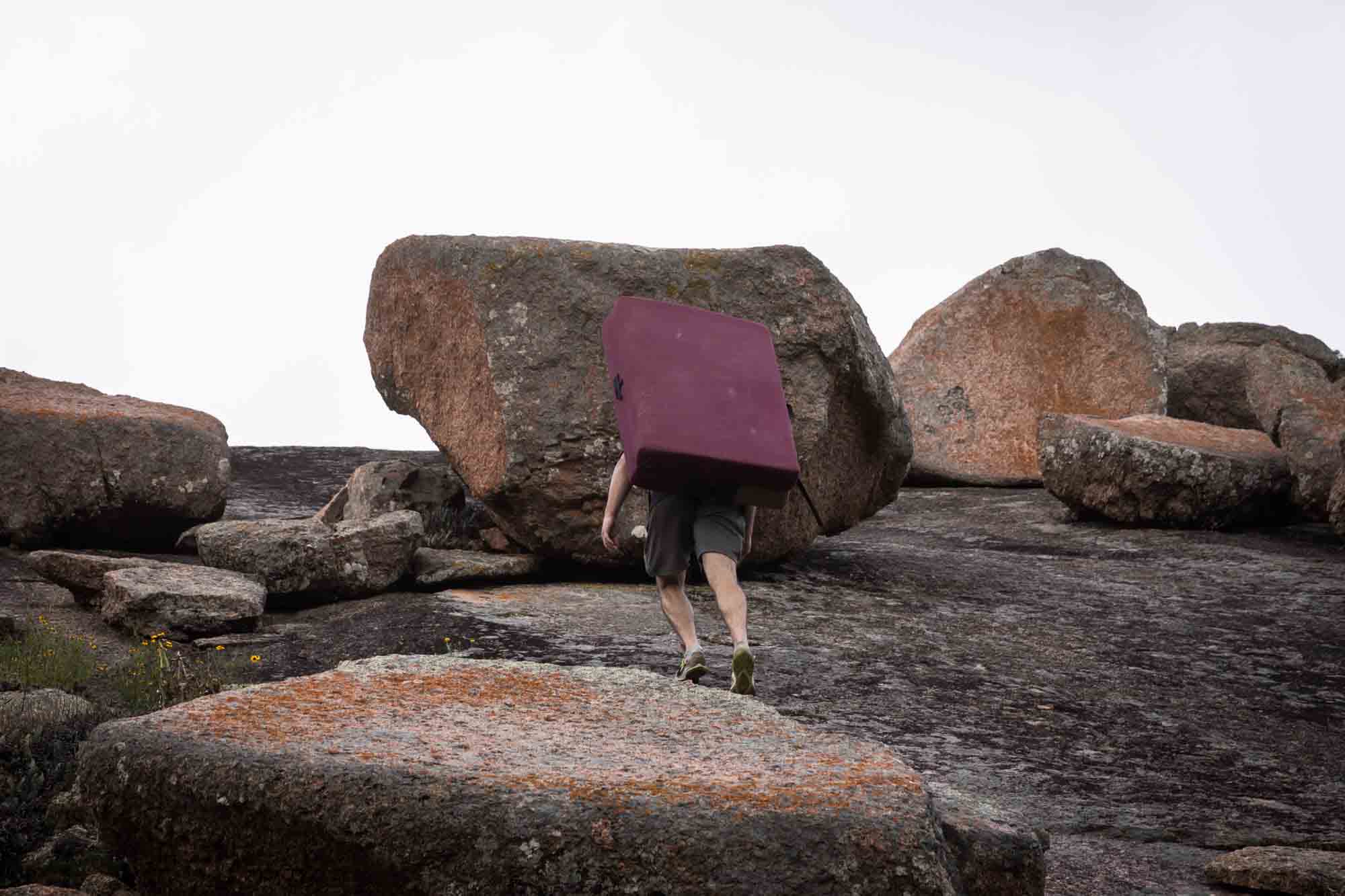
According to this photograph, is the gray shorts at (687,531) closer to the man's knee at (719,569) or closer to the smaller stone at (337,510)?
the man's knee at (719,569)

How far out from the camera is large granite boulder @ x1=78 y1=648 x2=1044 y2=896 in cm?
303

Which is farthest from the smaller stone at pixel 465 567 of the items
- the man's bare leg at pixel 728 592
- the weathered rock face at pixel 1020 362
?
the weathered rock face at pixel 1020 362

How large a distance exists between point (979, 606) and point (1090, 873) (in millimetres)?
3947

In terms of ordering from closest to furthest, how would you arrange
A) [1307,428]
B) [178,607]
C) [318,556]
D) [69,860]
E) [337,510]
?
[69,860] < [178,607] < [318,556] < [337,510] < [1307,428]

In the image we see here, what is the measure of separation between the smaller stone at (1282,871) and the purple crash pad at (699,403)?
2128 millimetres

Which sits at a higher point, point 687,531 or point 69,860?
point 687,531

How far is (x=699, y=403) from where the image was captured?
18.4 feet

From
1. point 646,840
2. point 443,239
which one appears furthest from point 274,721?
point 443,239

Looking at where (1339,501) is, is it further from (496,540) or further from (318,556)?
(318,556)

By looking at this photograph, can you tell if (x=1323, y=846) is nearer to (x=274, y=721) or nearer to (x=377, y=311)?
(x=274, y=721)

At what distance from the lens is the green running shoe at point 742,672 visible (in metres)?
5.18

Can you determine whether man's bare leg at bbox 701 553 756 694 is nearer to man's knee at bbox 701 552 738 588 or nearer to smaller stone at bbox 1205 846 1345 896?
man's knee at bbox 701 552 738 588

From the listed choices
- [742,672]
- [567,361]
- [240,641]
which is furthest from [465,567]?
[742,672]

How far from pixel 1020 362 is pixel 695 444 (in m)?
9.64
